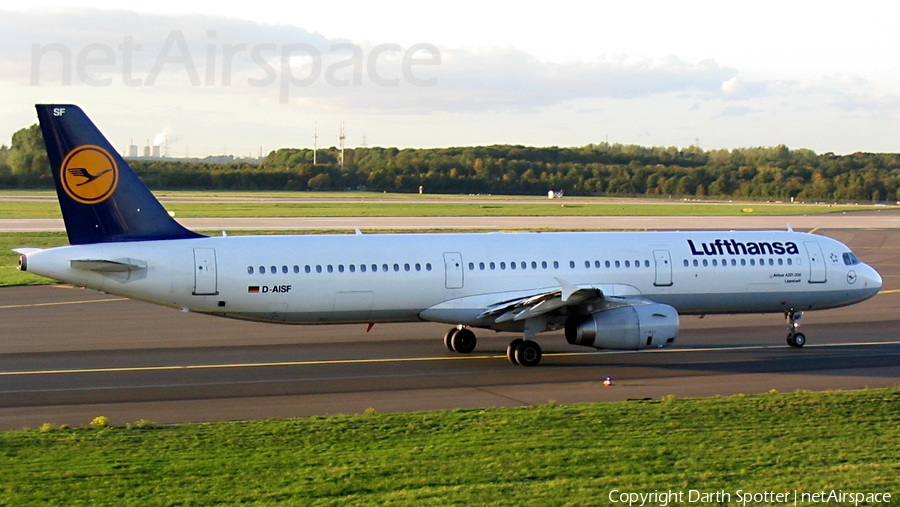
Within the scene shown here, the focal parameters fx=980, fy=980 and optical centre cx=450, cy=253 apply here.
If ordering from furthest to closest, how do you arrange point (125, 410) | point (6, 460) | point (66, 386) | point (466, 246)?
point (466, 246) < point (66, 386) < point (125, 410) < point (6, 460)

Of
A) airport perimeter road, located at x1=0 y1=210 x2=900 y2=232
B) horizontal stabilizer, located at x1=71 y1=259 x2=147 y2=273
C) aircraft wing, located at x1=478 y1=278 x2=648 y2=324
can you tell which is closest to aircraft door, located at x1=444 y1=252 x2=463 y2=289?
aircraft wing, located at x1=478 y1=278 x2=648 y2=324

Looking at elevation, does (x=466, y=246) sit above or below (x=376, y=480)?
above

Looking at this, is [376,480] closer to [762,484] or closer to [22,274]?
[762,484]

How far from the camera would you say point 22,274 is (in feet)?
148

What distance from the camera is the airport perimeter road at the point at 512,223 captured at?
71312mm

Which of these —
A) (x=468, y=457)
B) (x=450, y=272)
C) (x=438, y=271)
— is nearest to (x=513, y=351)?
(x=450, y=272)

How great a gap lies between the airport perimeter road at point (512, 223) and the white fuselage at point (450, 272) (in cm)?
4192

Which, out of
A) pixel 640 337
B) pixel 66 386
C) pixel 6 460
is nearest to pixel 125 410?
pixel 66 386

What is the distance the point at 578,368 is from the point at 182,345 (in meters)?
11.1

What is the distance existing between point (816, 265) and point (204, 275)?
17.3 meters

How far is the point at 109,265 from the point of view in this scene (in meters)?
22.7

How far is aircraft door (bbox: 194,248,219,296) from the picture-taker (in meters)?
23.7

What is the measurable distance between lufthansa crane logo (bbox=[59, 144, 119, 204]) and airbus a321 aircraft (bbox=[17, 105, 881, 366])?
3 cm

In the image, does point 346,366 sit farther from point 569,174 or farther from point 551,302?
point 569,174
